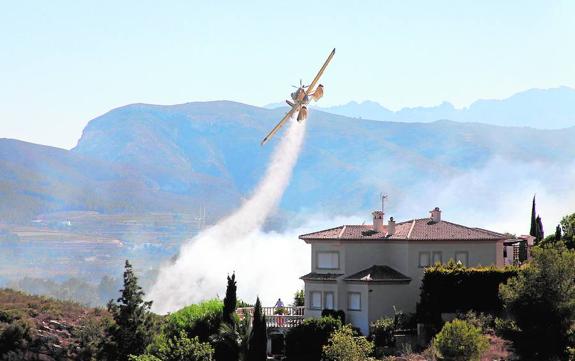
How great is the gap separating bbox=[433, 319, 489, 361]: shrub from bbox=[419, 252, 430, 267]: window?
52.6ft

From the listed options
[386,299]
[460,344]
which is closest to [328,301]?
[386,299]

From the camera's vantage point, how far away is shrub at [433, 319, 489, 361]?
55.8 meters

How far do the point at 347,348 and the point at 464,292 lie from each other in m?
8.72

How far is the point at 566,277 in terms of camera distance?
55.9 metres

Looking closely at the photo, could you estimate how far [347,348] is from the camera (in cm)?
6100

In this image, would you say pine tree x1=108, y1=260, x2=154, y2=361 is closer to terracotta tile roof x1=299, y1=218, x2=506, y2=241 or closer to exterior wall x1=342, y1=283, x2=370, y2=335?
terracotta tile roof x1=299, y1=218, x2=506, y2=241

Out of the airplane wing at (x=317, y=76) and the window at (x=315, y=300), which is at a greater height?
the airplane wing at (x=317, y=76)

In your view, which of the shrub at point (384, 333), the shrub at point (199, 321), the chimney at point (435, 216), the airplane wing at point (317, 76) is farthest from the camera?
the chimney at point (435, 216)

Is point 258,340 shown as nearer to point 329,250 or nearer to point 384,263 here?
point 329,250

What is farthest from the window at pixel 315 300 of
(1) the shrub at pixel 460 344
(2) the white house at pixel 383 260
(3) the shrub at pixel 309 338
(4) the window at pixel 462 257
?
(1) the shrub at pixel 460 344

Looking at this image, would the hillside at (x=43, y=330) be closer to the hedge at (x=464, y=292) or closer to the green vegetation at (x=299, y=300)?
the green vegetation at (x=299, y=300)

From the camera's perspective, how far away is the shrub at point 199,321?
7050 centimetres

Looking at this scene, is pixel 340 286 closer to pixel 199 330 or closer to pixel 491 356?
pixel 199 330

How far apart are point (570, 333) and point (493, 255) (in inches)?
733
